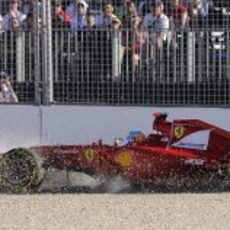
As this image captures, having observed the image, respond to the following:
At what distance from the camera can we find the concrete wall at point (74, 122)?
1103cm

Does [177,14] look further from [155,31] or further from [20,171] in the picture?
[20,171]

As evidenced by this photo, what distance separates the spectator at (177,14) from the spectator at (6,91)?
2288 mm

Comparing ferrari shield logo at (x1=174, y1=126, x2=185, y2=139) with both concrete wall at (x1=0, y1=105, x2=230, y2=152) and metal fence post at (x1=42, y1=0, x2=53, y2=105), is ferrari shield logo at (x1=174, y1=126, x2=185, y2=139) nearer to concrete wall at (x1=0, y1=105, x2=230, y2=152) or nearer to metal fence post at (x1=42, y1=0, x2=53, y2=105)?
concrete wall at (x1=0, y1=105, x2=230, y2=152)

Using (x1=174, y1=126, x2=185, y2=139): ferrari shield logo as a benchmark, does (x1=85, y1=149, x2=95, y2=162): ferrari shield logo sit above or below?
below

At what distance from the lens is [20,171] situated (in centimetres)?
904

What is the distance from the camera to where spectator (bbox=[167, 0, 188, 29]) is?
11.0 metres

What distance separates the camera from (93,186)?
369 inches

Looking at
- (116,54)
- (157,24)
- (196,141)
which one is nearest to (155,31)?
(157,24)

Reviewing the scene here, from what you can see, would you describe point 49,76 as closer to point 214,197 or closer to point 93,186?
point 93,186

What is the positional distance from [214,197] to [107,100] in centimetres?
332

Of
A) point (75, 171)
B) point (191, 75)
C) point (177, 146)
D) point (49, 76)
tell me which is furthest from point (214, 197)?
point (49, 76)

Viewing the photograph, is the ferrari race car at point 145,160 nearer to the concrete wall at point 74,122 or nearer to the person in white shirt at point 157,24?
the concrete wall at point 74,122

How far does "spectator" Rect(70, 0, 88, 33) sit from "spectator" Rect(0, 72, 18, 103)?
1.10m

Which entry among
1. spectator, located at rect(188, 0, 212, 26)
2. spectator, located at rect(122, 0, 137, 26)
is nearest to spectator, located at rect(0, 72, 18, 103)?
spectator, located at rect(122, 0, 137, 26)
